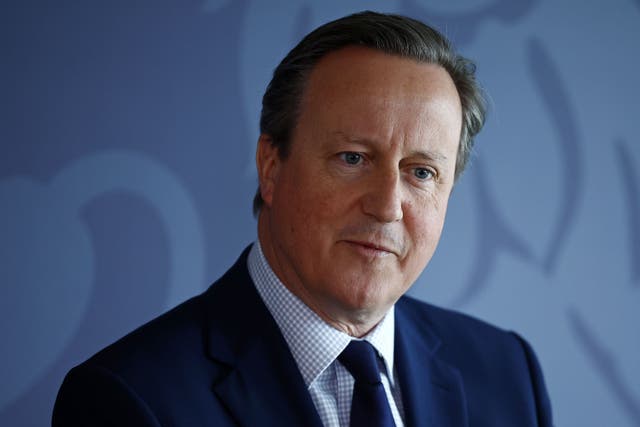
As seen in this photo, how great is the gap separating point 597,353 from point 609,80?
3.26 ft

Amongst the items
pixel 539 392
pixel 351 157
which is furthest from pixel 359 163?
pixel 539 392

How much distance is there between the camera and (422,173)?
5.45 feet

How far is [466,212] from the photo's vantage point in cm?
273

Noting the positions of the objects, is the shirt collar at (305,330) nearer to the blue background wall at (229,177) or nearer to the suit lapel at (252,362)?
the suit lapel at (252,362)

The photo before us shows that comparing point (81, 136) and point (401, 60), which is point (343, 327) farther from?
point (81, 136)

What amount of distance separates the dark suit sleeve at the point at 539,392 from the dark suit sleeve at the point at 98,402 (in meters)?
0.97

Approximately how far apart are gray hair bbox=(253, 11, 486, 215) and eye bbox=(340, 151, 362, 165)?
146mm

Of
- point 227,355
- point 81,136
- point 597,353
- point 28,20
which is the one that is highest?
point 28,20

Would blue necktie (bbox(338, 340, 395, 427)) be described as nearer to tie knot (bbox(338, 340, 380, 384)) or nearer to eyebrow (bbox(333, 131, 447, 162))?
tie knot (bbox(338, 340, 380, 384))

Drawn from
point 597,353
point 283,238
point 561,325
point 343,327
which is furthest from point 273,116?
point 597,353

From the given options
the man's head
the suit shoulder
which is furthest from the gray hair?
the suit shoulder

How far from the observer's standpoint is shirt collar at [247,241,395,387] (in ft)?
5.26

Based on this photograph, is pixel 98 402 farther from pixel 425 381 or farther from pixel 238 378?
pixel 425 381

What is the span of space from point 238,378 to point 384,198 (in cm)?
45
